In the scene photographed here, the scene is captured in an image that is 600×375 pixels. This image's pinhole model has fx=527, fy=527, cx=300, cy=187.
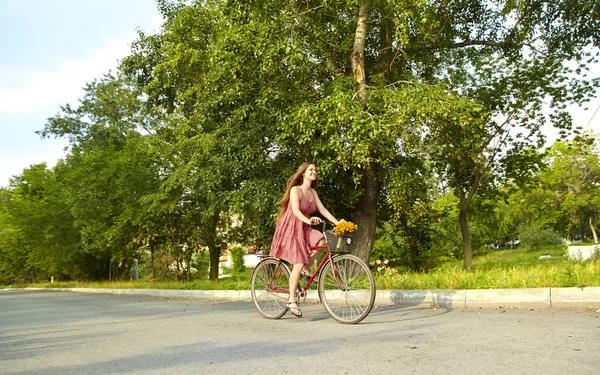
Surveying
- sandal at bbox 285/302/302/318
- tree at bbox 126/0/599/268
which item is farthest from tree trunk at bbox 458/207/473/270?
sandal at bbox 285/302/302/318

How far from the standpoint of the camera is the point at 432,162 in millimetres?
20141

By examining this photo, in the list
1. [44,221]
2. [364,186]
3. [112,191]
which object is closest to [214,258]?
Result: [112,191]

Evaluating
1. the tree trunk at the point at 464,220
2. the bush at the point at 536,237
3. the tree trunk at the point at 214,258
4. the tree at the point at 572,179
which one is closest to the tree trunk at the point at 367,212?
the tree trunk at the point at 464,220

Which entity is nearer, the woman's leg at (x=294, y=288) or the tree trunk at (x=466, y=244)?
the woman's leg at (x=294, y=288)

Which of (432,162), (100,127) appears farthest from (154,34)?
(100,127)

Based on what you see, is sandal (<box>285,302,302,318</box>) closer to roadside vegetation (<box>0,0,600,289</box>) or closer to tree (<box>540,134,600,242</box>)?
roadside vegetation (<box>0,0,600,289</box>)

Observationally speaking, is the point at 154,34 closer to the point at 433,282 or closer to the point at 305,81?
the point at 305,81

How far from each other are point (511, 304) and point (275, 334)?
351cm

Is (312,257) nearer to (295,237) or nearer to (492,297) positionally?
(295,237)

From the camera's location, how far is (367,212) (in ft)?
43.6

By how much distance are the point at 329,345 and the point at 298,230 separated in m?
2.15

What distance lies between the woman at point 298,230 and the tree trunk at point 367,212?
604cm

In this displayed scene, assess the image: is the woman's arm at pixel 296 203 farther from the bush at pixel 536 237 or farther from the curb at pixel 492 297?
the bush at pixel 536 237

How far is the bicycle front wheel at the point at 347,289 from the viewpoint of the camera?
20.5 feet
